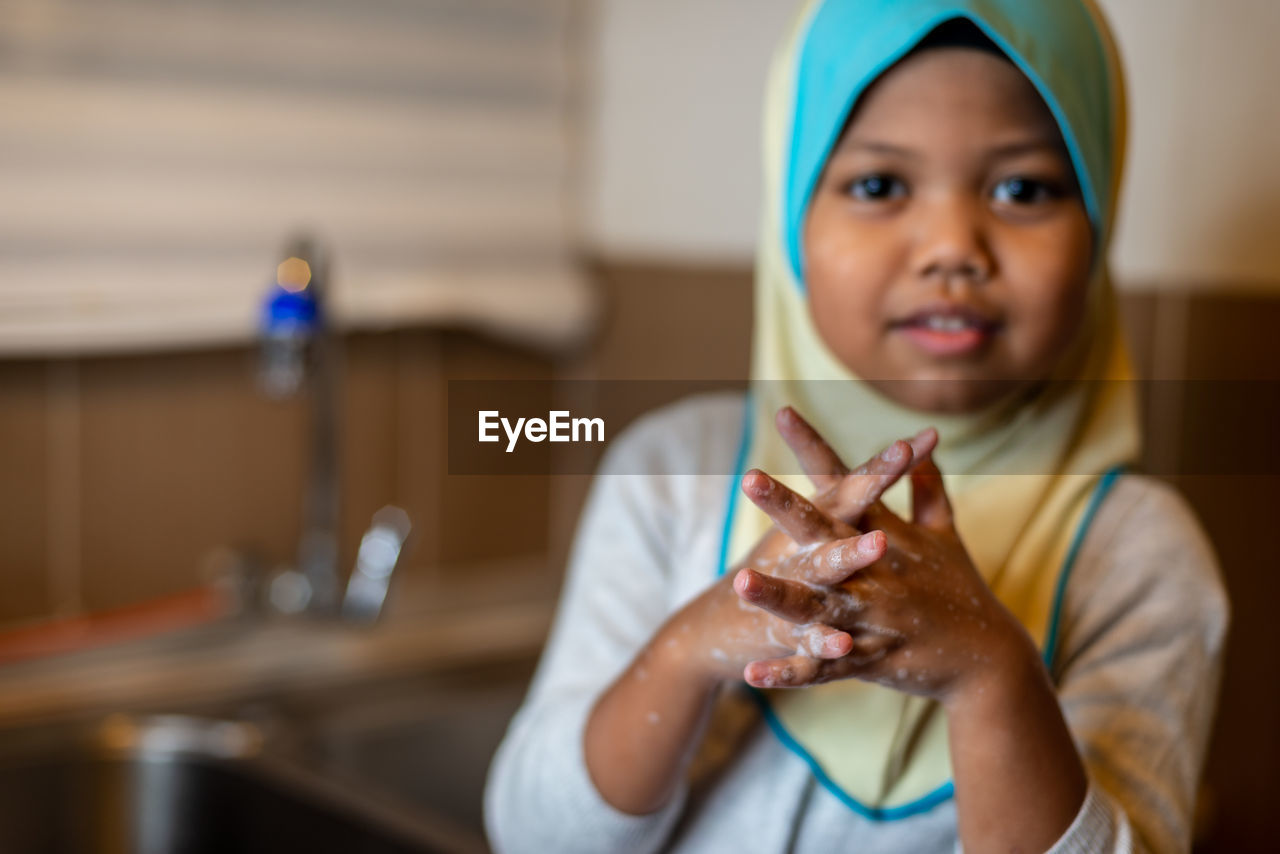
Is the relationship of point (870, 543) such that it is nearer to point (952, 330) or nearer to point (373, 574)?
point (952, 330)

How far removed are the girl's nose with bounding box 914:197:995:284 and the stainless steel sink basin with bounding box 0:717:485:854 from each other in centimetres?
69

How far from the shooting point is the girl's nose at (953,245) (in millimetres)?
621

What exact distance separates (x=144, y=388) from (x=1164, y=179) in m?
0.96

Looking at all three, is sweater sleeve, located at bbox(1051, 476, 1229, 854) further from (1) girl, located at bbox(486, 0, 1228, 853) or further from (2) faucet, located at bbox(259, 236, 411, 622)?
(2) faucet, located at bbox(259, 236, 411, 622)

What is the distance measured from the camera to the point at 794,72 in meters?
0.75

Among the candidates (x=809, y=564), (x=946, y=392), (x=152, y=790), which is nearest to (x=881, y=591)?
(x=809, y=564)

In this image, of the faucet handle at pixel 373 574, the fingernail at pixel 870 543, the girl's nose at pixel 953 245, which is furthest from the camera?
the faucet handle at pixel 373 574

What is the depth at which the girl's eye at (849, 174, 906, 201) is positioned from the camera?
660 mm

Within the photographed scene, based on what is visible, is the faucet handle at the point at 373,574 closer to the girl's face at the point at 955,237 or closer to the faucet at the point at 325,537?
the faucet at the point at 325,537

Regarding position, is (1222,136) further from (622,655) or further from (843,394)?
(622,655)

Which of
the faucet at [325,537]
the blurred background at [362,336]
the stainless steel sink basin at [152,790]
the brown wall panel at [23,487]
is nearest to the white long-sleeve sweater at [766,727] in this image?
the blurred background at [362,336]

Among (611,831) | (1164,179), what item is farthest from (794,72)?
(1164,179)

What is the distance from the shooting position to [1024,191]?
2.15ft

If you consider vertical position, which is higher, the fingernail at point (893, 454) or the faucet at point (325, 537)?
the fingernail at point (893, 454)
